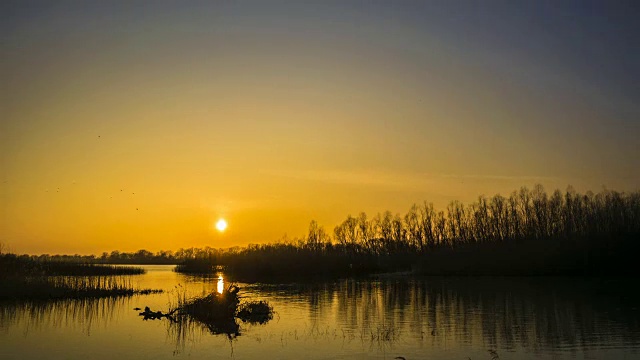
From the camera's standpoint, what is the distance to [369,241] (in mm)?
115875

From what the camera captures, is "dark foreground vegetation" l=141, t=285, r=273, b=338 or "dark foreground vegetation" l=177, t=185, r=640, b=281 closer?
"dark foreground vegetation" l=141, t=285, r=273, b=338

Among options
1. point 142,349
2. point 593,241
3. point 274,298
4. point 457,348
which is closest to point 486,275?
point 593,241

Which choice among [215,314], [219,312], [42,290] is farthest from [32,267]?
[219,312]

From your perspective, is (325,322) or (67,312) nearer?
(325,322)

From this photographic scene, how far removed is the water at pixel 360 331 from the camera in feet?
61.2

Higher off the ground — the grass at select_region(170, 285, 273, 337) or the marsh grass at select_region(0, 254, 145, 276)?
the marsh grass at select_region(0, 254, 145, 276)

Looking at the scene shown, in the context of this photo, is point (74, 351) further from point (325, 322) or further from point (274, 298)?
point (274, 298)

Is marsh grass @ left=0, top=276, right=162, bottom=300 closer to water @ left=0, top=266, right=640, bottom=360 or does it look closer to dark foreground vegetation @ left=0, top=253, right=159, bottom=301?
dark foreground vegetation @ left=0, top=253, right=159, bottom=301

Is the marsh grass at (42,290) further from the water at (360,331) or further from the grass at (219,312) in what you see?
the grass at (219,312)

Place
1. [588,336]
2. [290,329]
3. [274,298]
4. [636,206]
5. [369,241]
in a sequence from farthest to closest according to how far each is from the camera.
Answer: [369,241], [636,206], [274,298], [290,329], [588,336]

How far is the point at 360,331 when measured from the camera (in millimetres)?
23516

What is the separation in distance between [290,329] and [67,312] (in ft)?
47.4

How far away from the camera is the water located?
61.2 feet

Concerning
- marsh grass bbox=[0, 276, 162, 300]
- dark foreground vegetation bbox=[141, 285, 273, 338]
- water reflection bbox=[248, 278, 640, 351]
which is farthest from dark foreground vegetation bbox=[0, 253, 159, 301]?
water reflection bbox=[248, 278, 640, 351]
